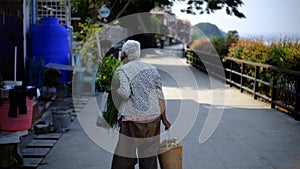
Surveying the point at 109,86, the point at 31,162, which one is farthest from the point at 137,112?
the point at 31,162

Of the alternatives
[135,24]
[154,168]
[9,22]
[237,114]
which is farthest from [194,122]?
[135,24]

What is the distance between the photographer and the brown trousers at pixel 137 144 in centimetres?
350

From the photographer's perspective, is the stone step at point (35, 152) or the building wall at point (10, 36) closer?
the stone step at point (35, 152)

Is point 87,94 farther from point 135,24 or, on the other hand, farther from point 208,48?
point 135,24

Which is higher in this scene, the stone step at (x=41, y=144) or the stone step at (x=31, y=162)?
the stone step at (x=41, y=144)

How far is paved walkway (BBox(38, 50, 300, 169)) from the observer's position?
4816 millimetres

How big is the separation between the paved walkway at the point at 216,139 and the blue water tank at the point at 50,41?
1.44 m

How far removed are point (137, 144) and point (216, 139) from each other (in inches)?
105

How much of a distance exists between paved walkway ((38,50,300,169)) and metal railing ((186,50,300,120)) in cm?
27

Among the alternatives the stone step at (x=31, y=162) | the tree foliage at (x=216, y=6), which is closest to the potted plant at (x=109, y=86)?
the stone step at (x=31, y=162)

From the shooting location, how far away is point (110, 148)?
5.43m

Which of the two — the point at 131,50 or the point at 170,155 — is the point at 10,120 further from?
the point at 170,155

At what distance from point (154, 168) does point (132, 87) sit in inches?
31.0

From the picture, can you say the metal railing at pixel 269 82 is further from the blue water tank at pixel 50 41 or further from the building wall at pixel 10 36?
the building wall at pixel 10 36
